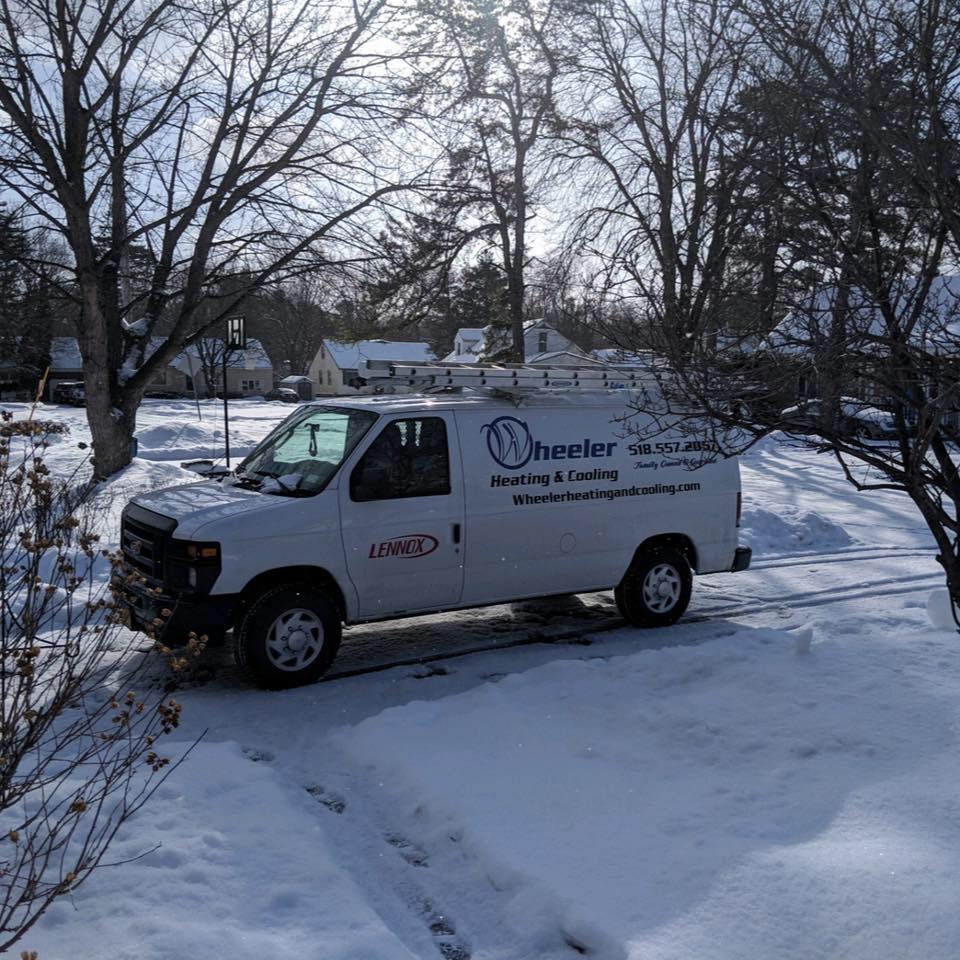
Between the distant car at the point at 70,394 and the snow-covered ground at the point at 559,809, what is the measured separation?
46.5m

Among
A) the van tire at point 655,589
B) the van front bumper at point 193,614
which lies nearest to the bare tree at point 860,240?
the van front bumper at point 193,614

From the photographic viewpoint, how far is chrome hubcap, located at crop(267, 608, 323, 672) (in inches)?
265

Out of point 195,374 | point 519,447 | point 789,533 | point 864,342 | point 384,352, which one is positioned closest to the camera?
point 864,342

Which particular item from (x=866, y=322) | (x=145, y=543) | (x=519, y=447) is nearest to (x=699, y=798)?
(x=866, y=322)

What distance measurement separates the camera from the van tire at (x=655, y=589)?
8.63 metres

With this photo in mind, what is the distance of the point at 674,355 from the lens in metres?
4.36

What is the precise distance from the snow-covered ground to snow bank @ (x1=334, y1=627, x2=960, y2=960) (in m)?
0.01

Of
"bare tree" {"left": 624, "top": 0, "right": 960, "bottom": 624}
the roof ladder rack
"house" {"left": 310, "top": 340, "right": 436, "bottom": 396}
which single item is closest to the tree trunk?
the roof ladder rack

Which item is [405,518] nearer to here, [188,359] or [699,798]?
[699,798]

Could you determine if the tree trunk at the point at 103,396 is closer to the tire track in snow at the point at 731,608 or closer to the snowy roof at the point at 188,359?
the tire track in snow at the point at 731,608

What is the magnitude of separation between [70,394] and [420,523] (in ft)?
167

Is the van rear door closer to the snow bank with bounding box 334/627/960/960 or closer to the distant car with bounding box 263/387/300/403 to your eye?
the snow bank with bounding box 334/627/960/960

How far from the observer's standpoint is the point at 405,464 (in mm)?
7340

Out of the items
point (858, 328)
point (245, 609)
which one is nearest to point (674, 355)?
point (858, 328)
